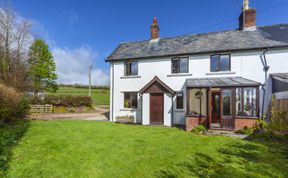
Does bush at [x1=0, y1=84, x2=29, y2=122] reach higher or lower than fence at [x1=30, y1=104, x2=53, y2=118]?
higher

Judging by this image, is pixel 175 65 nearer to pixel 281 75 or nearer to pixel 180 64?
pixel 180 64

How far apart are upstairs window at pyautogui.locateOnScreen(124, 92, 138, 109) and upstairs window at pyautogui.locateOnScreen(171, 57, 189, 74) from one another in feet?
15.3

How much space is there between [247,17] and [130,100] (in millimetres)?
13784

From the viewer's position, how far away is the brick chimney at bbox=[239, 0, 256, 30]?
51.6ft

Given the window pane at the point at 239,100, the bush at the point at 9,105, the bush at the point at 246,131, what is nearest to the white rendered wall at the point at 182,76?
the window pane at the point at 239,100

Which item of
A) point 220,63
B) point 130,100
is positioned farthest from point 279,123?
point 130,100

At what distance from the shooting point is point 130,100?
688 inches

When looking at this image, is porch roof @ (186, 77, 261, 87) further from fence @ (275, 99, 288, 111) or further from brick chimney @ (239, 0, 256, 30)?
brick chimney @ (239, 0, 256, 30)

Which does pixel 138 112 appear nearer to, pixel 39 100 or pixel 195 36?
pixel 195 36

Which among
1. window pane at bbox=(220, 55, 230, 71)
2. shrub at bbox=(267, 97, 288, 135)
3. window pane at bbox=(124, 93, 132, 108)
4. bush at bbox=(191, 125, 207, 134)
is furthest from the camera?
window pane at bbox=(124, 93, 132, 108)

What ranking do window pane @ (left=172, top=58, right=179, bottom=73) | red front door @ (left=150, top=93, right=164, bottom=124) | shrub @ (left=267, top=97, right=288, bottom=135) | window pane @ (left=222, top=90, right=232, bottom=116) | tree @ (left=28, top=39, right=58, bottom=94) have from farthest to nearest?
tree @ (left=28, top=39, right=58, bottom=94)
window pane @ (left=172, top=58, right=179, bottom=73)
red front door @ (left=150, top=93, right=164, bottom=124)
window pane @ (left=222, top=90, right=232, bottom=116)
shrub @ (left=267, top=97, right=288, bottom=135)

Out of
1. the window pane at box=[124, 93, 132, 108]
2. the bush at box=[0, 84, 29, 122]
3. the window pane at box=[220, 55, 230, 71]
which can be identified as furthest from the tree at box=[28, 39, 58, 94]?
the window pane at box=[220, 55, 230, 71]

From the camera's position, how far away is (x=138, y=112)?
17.0 meters

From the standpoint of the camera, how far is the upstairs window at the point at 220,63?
14.6 meters
